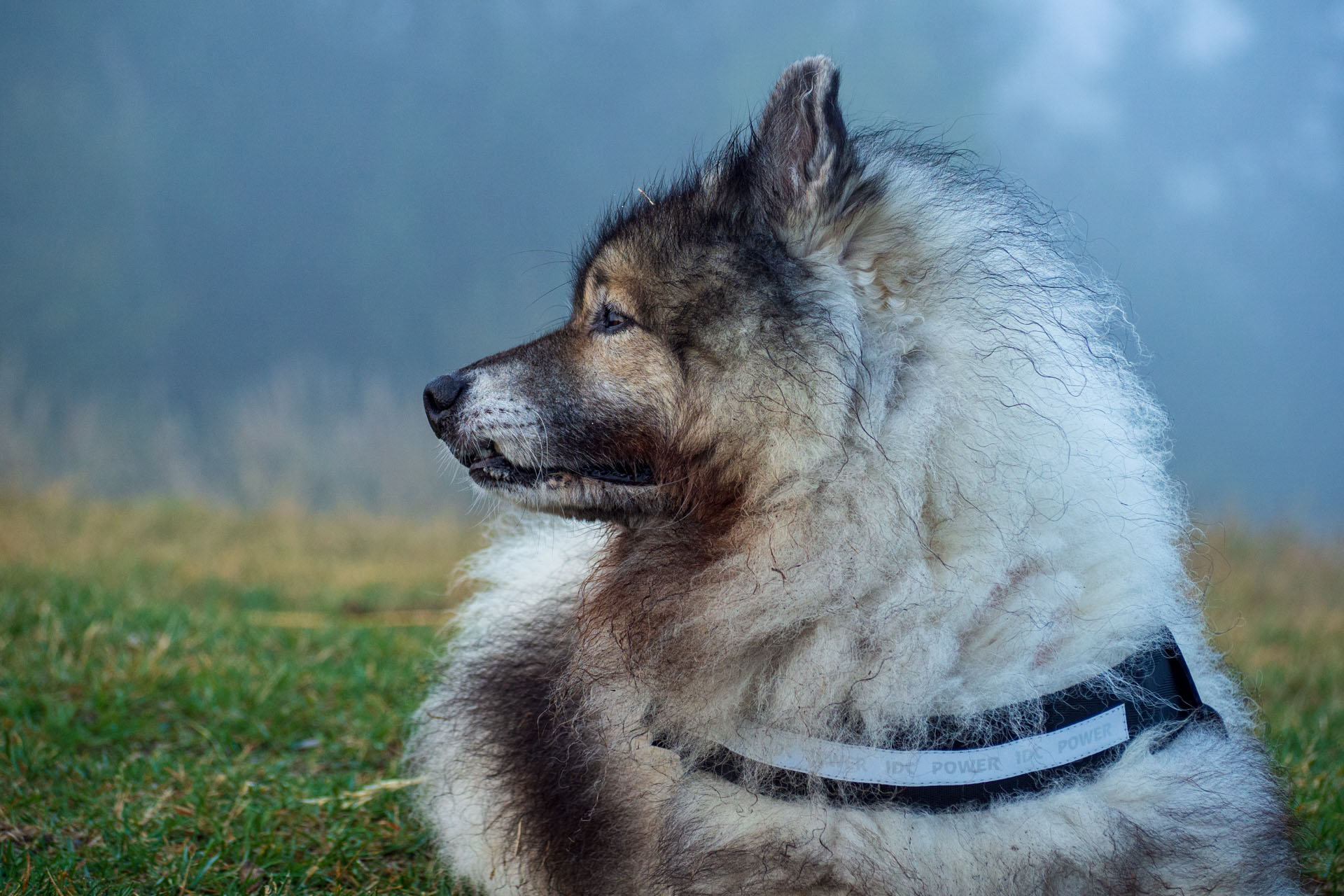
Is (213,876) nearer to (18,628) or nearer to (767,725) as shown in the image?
(767,725)

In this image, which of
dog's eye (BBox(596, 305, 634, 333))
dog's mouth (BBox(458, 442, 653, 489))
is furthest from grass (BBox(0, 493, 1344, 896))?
dog's eye (BBox(596, 305, 634, 333))

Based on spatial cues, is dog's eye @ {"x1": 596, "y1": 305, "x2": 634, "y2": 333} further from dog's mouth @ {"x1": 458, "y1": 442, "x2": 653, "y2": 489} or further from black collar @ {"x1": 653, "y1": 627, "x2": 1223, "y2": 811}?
black collar @ {"x1": 653, "y1": 627, "x2": 1223, "y2": 811}

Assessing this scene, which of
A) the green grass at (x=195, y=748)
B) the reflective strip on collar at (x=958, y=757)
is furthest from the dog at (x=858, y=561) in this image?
the green grass at (x=195, y=748)

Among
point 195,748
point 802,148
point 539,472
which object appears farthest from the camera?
point 195,748

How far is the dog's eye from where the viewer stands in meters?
2.38

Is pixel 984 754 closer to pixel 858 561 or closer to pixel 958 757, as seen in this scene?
pixel 958 757

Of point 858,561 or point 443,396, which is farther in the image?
point 443,396

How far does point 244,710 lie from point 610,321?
2676 mm

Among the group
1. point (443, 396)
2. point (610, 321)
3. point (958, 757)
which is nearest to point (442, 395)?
point (443, 396)

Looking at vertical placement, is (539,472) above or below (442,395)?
below

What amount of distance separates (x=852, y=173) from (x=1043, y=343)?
1.76ft

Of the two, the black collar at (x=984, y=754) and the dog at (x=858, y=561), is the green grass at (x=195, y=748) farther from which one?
the black collar at (x=984, y=754)

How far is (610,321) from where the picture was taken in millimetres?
2418

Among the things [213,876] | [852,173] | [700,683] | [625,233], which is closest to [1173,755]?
[700,683]
